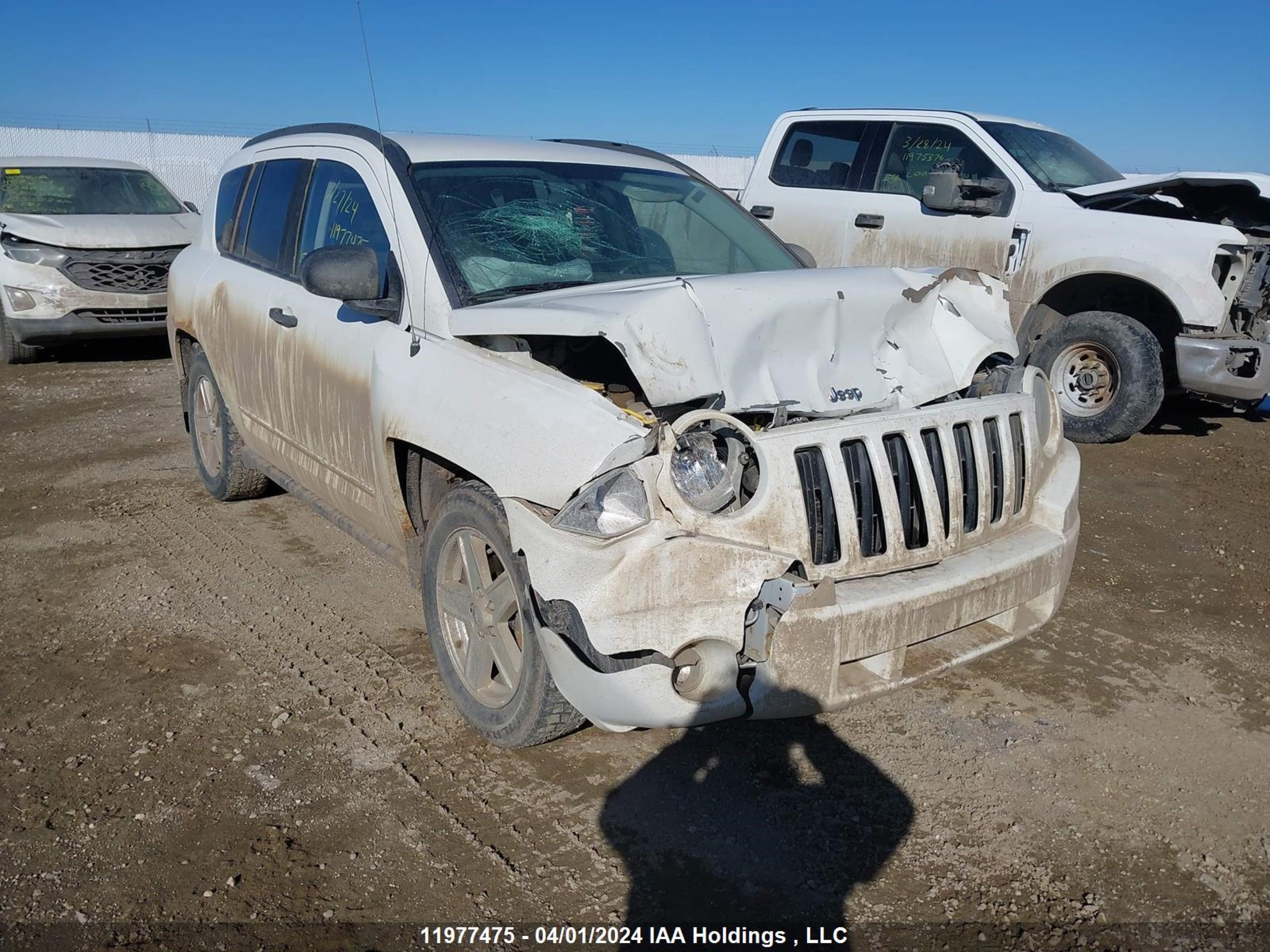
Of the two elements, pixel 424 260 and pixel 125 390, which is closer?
pixel 424 260

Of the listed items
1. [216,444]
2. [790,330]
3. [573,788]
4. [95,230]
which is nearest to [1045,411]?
[790,330]

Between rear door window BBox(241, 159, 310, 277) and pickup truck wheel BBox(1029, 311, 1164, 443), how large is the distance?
520 centimetres

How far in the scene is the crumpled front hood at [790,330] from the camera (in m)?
2.81

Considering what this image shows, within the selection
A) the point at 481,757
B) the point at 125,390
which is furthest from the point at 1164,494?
the point at 125,390

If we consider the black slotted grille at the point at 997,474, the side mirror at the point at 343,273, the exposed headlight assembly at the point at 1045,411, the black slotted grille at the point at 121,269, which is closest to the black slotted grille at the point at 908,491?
the black slotted grille at the point at 997,474

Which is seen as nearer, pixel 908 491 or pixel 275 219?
pixel 908 491

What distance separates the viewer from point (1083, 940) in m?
2.42

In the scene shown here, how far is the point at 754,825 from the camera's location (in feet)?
9.42

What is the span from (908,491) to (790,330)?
2.14 ft

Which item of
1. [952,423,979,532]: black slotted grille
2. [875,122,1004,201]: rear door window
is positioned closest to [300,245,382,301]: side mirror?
[952,423,979,532]: black slotted grille

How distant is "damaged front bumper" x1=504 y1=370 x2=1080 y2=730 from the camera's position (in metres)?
2.53

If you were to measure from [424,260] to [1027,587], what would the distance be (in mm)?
2238

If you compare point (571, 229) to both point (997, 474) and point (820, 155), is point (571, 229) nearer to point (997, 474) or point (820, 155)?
Result: point (997, 474)

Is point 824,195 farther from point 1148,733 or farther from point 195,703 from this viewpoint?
point 195,703
